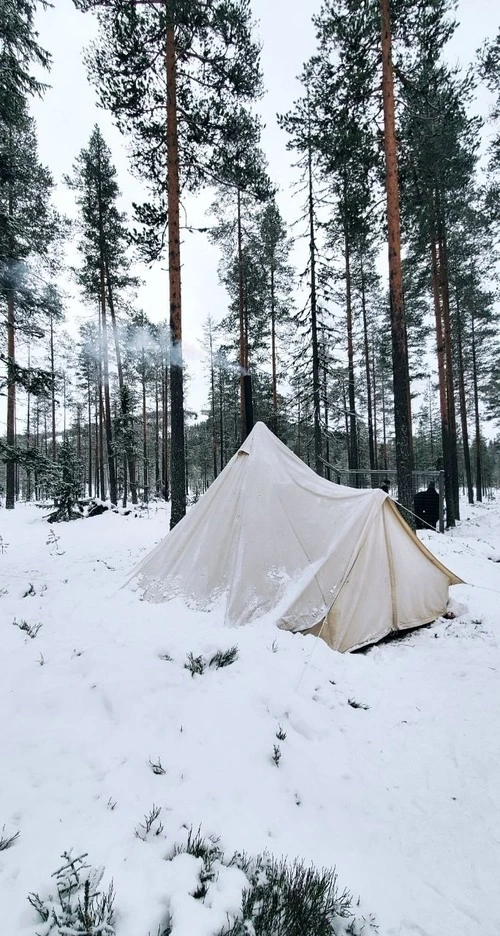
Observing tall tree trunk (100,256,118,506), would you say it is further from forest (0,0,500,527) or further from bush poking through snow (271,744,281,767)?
bush poking through snow (271,744,281,767)

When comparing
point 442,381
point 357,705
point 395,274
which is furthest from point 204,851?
point 442,381

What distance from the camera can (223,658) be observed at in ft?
13.5

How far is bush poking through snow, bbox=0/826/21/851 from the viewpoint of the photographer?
6.72 ft

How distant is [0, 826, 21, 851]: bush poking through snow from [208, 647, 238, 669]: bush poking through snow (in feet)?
6.90

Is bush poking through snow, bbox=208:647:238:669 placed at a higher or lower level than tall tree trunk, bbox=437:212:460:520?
lower

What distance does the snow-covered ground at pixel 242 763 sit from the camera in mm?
2055

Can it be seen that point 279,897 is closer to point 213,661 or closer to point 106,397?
point 213,661

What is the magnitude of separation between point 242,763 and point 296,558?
280cm

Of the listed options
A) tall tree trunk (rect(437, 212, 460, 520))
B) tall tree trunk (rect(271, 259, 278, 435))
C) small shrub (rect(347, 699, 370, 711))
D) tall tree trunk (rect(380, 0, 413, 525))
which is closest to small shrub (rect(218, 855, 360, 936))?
small shrub (rect(347, 699, 370, 711))

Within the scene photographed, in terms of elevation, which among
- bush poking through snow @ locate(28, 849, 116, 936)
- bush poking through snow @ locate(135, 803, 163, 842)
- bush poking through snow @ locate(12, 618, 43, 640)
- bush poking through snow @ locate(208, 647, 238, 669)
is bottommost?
bush poking through snow @ locate(135, 803, 163, 842)

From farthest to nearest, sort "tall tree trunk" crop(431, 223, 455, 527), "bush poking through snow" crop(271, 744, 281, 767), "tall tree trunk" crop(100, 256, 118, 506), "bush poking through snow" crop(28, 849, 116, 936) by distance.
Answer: "tall tree trunk" crop(100, 256, 118, 506) < "tall tree trunk" crop(431, 223, 455, 527) < "bush poking through snow" crop(271, 744, 281, 767) < "bush poking through snow" crop(28, 849, 116, 936)

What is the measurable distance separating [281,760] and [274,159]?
20.1 m

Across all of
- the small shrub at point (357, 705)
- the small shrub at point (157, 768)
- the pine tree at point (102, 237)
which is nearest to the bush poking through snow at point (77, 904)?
the small shrub at point (157, 768)

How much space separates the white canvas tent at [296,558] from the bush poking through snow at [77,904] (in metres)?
3.09
